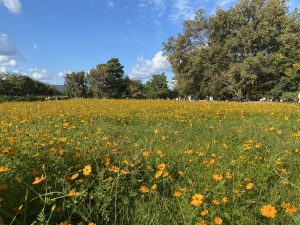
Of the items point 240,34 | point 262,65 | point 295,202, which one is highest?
point 240,34

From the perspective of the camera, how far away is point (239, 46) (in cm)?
3256

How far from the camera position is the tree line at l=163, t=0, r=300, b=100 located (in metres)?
30.7

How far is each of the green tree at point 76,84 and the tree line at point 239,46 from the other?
37.7 meters

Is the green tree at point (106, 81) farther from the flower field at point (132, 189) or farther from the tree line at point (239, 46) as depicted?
the flower field at point (132, 189)

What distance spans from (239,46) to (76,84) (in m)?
47.4

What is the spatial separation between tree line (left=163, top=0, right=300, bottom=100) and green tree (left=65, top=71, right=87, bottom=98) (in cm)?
3768

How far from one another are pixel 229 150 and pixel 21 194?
10.0 feet

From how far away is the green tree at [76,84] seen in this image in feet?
218

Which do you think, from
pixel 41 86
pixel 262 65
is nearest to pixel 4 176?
pixel 262 65

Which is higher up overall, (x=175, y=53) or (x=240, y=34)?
(x=240, y=34)

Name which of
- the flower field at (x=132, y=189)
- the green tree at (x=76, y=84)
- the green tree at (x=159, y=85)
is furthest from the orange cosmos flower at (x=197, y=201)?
the green tree at (x=159, y=85)

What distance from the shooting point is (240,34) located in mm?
31438

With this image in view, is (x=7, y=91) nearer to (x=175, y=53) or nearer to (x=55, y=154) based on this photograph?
(x=175, y=53)

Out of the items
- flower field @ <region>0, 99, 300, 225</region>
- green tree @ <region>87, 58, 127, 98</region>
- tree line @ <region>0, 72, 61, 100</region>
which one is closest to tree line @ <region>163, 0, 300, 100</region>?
green tree @ <region>87, 58, 127, 98</region>
